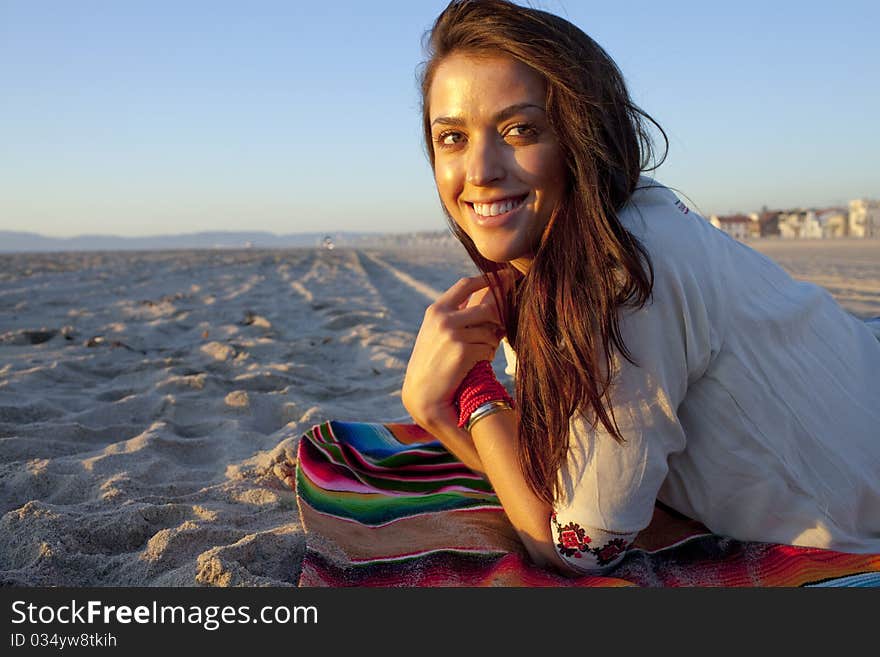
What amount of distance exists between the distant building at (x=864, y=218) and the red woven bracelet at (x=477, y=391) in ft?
137

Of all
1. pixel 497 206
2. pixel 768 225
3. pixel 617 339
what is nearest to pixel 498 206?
pixel 497 206

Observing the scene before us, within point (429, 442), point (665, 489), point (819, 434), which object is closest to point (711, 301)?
point (819, 434)

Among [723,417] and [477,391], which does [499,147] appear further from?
[723,417]

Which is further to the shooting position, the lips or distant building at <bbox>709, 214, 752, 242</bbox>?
distant building at <bbox>709, 214, 752, 242</bbox>

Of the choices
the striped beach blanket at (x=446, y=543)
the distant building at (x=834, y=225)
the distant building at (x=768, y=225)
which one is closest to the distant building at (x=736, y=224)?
the distant building at (x=768, y=225)

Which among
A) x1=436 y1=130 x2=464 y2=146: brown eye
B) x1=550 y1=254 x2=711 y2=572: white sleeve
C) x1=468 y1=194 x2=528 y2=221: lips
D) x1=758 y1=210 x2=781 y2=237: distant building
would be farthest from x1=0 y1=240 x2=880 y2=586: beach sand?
x1=758 y1=210 x2=781 y2=237: distant building

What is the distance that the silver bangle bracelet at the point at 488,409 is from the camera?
71.7 inches

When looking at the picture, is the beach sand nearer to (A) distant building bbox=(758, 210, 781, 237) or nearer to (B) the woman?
(B) the woman

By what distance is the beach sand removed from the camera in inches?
73.8

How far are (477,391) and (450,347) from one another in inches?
5.3

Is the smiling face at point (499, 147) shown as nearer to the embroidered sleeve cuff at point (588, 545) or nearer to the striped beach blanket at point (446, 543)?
the embroidered sleeve cuff at point (588, 545)

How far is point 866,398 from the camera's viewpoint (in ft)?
5.60

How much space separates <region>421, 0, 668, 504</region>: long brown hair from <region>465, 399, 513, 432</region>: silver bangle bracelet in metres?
0.24

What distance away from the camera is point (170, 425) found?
3.06m
